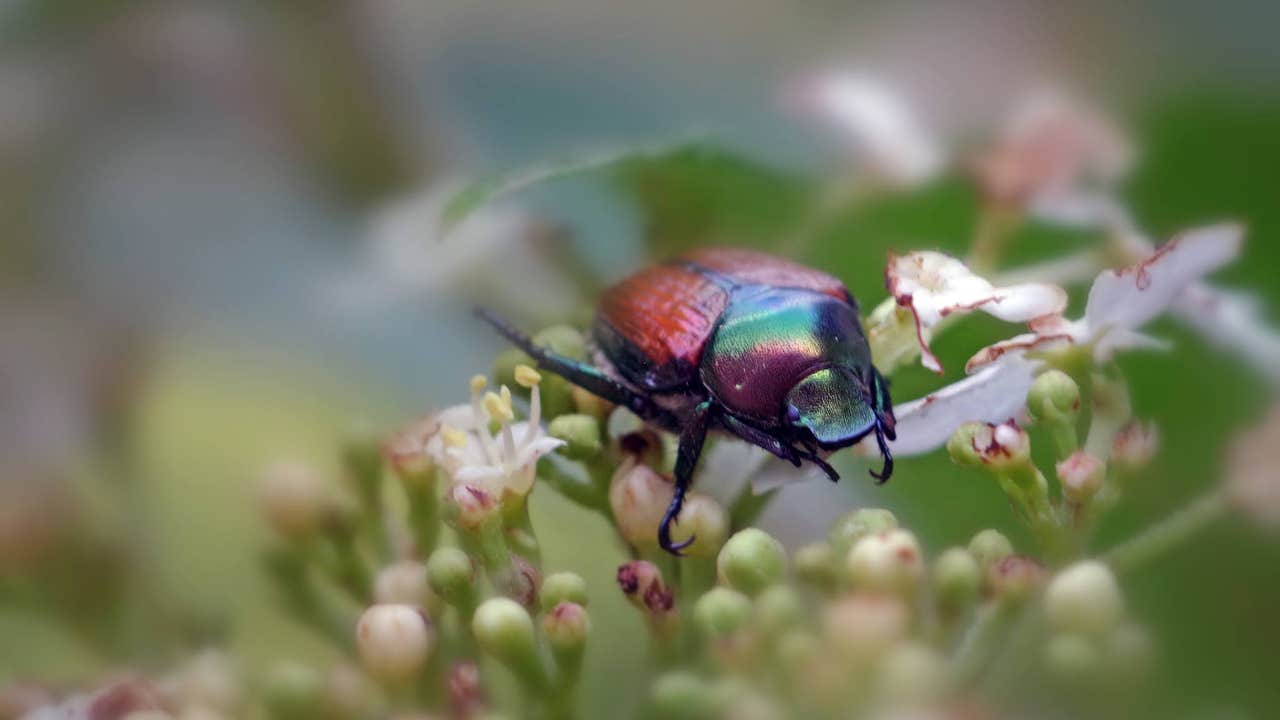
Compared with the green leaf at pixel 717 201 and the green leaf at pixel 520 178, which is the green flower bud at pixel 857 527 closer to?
the green leaf at pixel 520 178

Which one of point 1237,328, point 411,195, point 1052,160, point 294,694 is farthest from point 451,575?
point 411,195

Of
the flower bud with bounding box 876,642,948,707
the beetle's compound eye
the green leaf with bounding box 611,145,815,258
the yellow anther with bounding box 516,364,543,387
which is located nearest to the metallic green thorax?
the beetle's compound eye

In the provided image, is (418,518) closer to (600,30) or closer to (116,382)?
(116,382)

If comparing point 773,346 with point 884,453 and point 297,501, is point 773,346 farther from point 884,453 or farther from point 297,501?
point 297,501

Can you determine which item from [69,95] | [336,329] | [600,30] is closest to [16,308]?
[69,95]

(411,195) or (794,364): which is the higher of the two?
(794,364)

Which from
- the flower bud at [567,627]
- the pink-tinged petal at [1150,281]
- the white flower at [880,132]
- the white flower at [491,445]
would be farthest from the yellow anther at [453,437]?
the white flower at [880,132]

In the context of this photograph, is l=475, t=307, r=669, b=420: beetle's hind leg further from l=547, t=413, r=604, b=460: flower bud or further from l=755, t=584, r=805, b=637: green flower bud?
l=755, t=584, r=805, b=637: green flower bud
